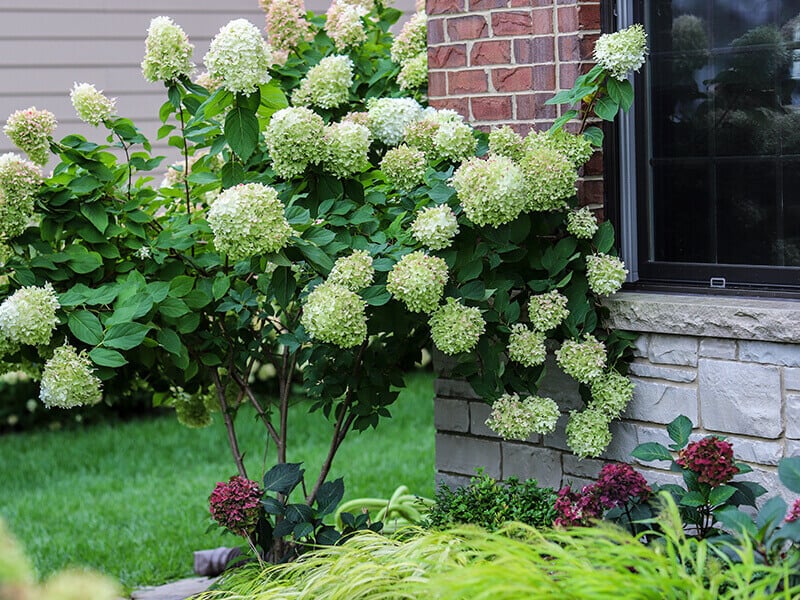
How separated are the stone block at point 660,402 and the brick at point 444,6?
1.37 m

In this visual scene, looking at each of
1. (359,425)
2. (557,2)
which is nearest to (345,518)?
(359,425)

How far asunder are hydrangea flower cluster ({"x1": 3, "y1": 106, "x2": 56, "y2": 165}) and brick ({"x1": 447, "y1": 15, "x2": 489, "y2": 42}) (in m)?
1.35

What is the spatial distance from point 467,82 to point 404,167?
0.56 meters

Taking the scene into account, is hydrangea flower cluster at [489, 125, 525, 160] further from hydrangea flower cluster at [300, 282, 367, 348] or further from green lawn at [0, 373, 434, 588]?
green lawn at [0, 373, 434, 588]

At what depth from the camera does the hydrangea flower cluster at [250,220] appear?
276 cm

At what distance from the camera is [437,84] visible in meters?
3.63

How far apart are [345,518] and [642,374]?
1.03m

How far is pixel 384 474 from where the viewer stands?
5793 millimetres

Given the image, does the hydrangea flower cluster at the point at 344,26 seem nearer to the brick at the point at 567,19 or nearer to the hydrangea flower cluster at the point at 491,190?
the brick at the point at 567,19

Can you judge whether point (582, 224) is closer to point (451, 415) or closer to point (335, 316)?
point (335, 316)

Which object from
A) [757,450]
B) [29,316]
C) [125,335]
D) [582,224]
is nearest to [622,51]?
[582,224]

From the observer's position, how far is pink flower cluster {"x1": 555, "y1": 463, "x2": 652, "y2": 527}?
2.68m

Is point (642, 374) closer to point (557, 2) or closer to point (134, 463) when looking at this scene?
point (557, 2)

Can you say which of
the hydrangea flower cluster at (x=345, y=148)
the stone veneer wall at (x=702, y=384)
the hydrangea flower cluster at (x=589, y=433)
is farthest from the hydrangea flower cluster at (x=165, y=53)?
the hydrangea flower cluster at (x=589, y=433)
